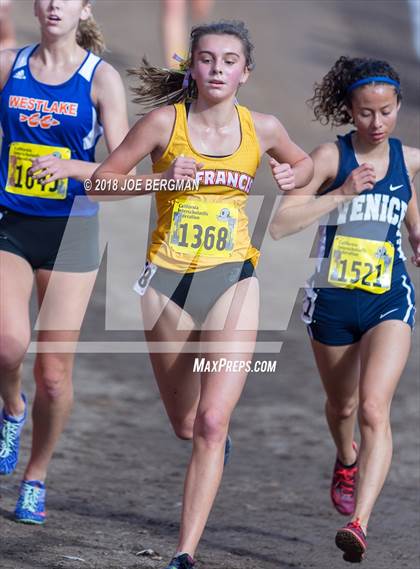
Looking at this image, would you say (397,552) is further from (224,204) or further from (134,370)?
(134,370)

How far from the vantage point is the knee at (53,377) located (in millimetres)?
6324

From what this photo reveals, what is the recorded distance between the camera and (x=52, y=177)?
5699 mm

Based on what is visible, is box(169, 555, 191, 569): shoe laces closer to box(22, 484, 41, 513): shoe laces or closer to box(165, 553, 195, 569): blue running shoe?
box(165, 553, 195, 569): blue running shoe

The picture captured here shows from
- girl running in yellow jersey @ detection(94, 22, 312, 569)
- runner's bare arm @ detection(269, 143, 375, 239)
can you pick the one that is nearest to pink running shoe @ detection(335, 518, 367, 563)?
girl running in yellow jersey @ detection(94, 22, 312, 569)

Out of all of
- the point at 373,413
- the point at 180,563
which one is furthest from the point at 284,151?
the point at 180,563

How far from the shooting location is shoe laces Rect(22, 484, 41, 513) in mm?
6625

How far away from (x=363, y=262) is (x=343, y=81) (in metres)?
0.81

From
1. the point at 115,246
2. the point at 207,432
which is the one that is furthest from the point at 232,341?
the point at 115,246

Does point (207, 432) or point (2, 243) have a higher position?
point (2, 243)

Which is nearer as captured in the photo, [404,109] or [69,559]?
[69,559]

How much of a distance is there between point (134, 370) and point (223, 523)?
3850mm

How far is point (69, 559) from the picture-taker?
5805mm

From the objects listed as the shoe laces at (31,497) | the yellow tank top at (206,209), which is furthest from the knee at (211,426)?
the shoe laces at (31,497)

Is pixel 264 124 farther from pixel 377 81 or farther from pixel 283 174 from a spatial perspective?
pixel 377 81
